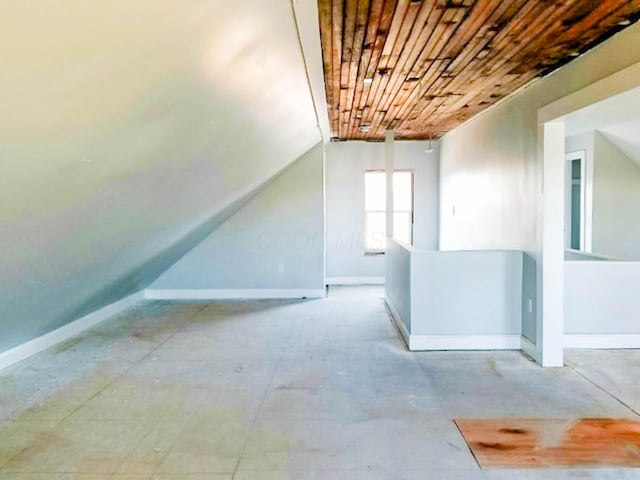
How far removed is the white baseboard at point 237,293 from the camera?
6.41 m

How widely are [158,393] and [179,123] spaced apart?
6.36ft

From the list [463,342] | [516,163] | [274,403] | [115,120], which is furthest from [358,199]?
[115,120]

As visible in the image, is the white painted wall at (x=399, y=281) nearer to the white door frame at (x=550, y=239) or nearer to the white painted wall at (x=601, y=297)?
the white door frame at (x=550, y=239)

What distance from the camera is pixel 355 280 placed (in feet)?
25.2

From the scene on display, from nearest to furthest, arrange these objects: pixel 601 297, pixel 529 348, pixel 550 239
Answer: pixel 550 239
pixel 529 348
pixel 601 297

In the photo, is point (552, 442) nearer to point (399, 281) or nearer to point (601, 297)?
point (601, 297)

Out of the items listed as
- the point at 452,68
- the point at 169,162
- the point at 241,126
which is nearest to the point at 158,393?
the point at 169,162

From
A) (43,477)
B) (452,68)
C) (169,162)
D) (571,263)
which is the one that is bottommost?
(43,477)

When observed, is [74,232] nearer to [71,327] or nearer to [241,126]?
[241,126]

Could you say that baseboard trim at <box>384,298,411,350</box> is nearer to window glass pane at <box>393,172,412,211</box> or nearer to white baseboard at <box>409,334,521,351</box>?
white baseboard at <box>409,334,521,351</box>

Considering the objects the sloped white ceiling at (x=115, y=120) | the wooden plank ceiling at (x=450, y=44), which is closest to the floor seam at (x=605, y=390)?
the wooden plank ceiling at (x=450, y=44)

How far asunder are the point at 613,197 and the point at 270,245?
421 cm

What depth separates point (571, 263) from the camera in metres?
4.03

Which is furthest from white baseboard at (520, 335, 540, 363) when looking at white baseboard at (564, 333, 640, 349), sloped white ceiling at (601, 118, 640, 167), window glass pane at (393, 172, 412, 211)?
window glass pane at (393, 172, 412, 211)
